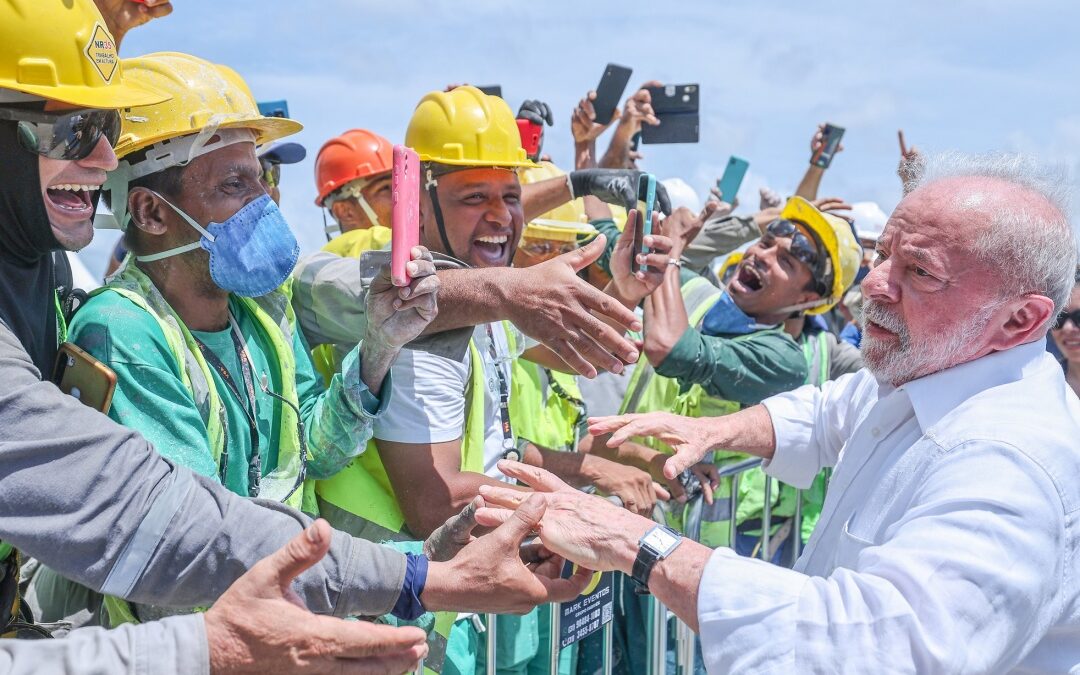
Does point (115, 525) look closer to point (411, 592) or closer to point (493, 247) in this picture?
point (411, 592)

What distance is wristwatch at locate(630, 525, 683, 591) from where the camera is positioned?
2547 millimetres

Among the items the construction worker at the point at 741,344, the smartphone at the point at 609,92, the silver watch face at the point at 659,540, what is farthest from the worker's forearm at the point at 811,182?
the silver watch face at the point at 659,540

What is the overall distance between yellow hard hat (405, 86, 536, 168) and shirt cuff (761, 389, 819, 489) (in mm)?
1402

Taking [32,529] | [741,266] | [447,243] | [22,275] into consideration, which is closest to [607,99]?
[741,266]

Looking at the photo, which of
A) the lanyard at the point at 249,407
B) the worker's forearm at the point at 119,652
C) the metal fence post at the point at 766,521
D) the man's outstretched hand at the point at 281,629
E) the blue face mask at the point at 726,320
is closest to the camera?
the worker's forearm at the point at 119,652

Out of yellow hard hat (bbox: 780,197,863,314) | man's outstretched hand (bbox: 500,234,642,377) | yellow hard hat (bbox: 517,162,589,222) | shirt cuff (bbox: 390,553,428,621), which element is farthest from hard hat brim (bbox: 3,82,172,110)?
yellow hard hat (bbox: 780,197,863,314)

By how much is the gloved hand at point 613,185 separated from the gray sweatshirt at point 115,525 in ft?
8.31

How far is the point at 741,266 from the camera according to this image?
578 cm

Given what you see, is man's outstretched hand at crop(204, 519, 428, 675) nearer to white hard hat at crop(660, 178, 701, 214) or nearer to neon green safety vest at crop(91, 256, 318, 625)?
neon green safety vest at crop(91, 256, 318, 625)

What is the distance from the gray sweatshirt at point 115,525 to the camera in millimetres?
1906

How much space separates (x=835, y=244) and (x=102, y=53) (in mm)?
4223

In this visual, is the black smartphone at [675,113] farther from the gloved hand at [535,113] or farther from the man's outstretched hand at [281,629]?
the man's outstretched hand at [281,629]

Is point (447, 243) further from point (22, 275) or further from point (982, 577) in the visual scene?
point (982, 577)

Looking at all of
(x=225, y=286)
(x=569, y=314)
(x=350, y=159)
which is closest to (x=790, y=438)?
(x=569, y=314)
